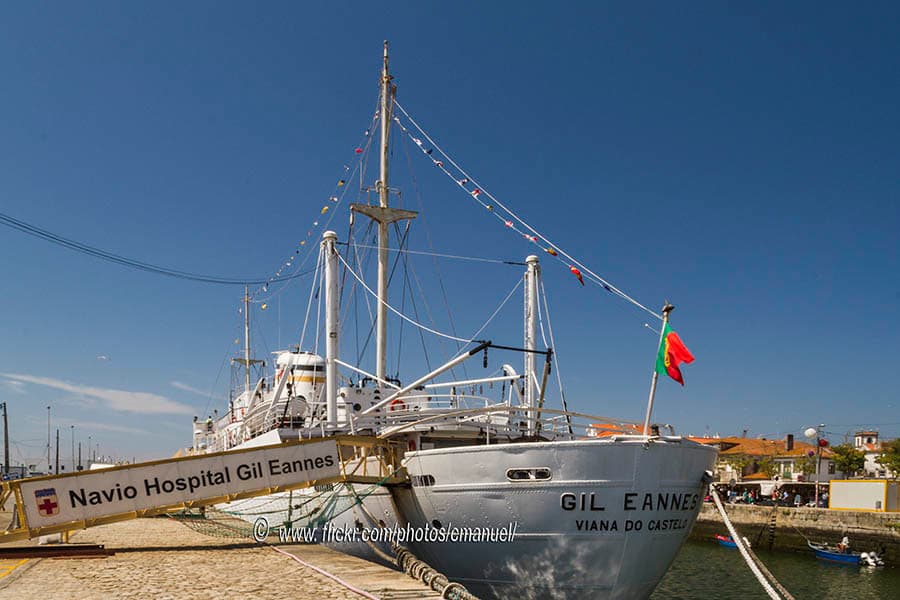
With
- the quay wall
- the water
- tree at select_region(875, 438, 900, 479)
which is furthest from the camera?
tree at select_region(875, 438, 900, 479)

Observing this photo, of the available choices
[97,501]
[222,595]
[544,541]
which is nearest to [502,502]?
[544,541]

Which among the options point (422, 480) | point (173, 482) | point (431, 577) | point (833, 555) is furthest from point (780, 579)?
point (173, 482)

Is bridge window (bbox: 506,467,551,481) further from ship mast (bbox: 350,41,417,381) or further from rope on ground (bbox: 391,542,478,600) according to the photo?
ship mast (bbox: 350,41,417,381)

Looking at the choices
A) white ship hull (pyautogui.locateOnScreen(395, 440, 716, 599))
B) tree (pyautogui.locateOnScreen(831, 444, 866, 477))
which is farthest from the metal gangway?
tree (pyautogui.locateOnScreen(831, 444, 866, 477))

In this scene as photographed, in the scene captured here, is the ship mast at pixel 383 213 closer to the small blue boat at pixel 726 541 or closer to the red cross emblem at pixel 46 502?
the red cross emblem at pixel 46 502

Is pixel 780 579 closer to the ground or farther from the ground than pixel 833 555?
farther from the ground

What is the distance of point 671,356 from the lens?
14398 mm

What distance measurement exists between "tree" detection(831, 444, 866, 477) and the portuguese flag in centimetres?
5326

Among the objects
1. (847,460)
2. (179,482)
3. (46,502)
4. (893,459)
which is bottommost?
(847,460)

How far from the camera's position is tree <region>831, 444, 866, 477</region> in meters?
58.9

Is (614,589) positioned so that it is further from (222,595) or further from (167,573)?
(167,573)

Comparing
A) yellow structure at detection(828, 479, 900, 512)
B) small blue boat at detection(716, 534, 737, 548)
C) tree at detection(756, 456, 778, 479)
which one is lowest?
tree at detection(756, 456, 778, 479)

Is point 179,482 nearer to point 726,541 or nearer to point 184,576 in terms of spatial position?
point 184,576

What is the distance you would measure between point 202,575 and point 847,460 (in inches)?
2316
